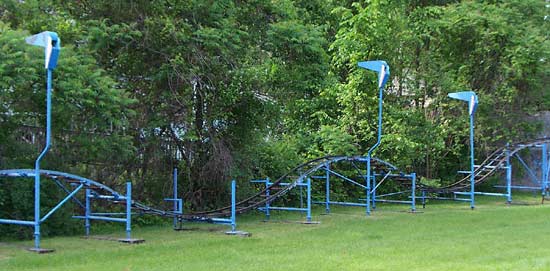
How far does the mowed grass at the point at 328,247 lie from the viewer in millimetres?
9484

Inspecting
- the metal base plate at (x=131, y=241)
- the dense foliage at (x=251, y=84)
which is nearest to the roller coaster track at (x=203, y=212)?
the metal base plate at (x=131, y=241)

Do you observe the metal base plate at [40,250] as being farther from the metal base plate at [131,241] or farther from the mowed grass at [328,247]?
the metal base plate at [131,241]

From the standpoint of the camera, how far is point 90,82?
13.0m

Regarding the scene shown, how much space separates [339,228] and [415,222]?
6.65 feet

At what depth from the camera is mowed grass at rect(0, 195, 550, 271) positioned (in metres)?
9.48

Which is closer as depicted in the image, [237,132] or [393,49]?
[237,132]

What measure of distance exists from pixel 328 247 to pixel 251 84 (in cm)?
582

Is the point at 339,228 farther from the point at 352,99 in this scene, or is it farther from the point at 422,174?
the point at 422,174

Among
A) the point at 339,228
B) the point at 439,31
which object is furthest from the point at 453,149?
the point at 339,228

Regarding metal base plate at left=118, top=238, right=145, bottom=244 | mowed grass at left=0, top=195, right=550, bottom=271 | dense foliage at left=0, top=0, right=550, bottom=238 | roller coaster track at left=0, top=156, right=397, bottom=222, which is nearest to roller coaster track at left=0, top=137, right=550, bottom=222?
roller coaster track at left=0, top=156, right=397, bottom=222

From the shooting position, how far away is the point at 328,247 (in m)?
11.4

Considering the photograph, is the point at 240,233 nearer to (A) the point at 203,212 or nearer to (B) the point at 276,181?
(A) the point at 203,212

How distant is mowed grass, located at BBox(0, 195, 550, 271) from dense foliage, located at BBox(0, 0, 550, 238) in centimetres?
195

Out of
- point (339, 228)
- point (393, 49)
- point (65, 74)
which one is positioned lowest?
point (339, 228)
